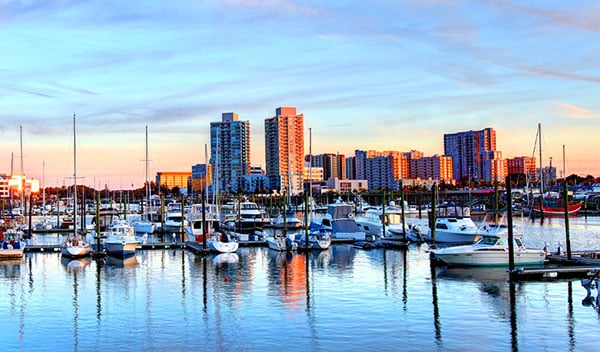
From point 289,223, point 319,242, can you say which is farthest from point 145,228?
point 319,242

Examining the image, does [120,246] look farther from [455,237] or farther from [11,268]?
[455,237]

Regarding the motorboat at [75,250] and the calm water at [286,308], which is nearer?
the calm water at [286,308]

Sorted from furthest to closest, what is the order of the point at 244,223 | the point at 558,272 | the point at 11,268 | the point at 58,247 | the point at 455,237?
the point at 244,223 < the point at 455,237 < the point at 58,247 < the point at 11,268 < the point at 558,272

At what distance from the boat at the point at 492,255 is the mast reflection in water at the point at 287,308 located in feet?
3.46

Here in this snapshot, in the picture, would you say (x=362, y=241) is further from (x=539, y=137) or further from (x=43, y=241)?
(x=539, y=137)

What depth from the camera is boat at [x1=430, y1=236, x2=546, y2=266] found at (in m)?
43.8

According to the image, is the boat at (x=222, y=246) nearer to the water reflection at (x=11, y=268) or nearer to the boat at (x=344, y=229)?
the boat at (x=344, y=229)

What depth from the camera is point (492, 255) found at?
4447 cm

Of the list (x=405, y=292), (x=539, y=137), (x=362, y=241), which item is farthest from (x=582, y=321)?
Result: (x=539, y=137)

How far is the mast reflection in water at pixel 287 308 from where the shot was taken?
26031mm

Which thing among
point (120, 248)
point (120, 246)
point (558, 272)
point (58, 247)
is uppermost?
point (120, 246)

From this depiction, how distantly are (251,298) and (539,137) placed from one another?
88261 millimetres

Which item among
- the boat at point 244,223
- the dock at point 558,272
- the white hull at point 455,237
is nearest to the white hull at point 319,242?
the white hull at point 455,237

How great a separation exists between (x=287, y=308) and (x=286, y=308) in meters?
→ 0.06
